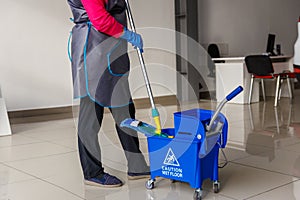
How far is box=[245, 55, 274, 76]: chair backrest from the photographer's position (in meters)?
6.22

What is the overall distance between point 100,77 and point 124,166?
81 centimetres

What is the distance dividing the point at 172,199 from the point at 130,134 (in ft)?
1.69

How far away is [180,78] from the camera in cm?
688

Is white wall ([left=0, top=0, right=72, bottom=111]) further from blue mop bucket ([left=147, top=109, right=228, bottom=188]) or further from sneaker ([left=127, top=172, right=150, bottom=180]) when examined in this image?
blue mop bucket ([left=147, top=109, right=228, bottom=188])

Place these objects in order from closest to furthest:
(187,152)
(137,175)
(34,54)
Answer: (187,152), (137,175), (34,54)

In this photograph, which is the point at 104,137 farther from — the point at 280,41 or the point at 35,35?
the point at 280,41

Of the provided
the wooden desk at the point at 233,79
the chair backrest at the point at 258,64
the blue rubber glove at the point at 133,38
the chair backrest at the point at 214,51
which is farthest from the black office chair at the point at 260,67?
the blue rubber glove at the point at 133,38

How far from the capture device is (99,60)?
2.39m

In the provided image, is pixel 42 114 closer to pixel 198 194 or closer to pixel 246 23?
pixel 198 194

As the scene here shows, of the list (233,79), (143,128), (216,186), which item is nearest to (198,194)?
(216,186)

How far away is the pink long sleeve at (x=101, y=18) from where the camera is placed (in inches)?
87.8

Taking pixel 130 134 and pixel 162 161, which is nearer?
pixel 162 161

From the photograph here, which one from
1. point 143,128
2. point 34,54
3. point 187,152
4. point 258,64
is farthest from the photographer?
point 258,64

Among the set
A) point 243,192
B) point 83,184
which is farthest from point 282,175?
point 83,184
